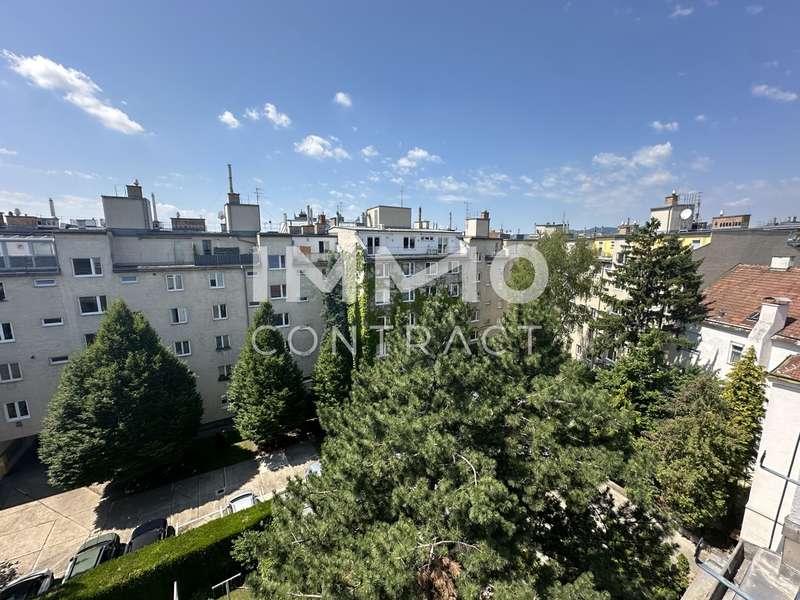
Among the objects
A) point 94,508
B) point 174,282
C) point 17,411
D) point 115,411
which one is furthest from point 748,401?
point 17,411

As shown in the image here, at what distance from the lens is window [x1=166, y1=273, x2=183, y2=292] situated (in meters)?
22.3

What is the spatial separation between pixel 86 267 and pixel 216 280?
271 inches

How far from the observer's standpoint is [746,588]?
32.2 feet

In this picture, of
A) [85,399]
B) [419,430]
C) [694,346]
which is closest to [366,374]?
[419,430]

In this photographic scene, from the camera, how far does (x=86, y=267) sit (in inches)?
786

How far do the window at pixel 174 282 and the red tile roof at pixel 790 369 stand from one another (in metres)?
30.8

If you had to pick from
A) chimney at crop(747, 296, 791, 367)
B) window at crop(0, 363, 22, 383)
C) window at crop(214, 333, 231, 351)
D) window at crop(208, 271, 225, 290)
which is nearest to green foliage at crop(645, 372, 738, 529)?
chimney at crop(747, 296, 791, 367)

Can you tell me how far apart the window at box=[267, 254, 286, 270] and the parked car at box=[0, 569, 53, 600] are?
61.1 feet

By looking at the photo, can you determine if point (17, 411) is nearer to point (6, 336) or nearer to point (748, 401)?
point (6, 336)

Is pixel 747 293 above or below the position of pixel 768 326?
above

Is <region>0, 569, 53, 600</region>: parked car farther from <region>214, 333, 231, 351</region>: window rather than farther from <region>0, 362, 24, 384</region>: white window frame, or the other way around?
<region>214, 333, 231, 351</region>: window

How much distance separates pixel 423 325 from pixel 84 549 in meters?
17.1

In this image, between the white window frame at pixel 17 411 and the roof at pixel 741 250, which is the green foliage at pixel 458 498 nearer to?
the white window frame at pixel 17 411

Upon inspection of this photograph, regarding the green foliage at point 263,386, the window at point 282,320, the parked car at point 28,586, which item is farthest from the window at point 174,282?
the parked car at point 28,586
